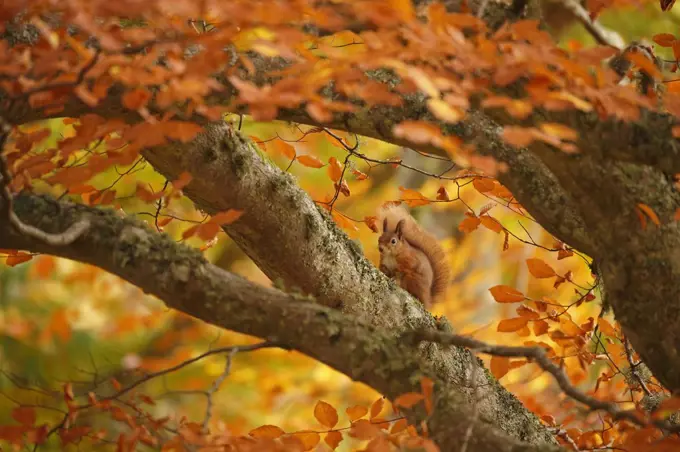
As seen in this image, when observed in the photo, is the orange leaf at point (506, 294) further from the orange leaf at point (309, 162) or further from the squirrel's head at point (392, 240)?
the squirrel's head at point (392, 240)

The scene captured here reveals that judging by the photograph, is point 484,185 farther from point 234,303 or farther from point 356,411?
point 234,303

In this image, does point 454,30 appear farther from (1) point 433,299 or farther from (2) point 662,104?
(1) point 433,299

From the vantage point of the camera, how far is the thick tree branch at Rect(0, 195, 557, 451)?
2.25m

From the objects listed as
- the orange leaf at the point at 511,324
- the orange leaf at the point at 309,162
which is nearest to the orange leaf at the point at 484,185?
the orange leaf at the point at 511,324

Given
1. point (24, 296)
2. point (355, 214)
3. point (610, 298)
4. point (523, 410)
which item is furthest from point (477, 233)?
point (610, 298)

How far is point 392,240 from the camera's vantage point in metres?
5.33

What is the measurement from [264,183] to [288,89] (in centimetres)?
115

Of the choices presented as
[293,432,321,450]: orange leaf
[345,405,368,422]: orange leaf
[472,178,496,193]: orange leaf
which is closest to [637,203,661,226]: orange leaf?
[472,178,496,193]: orange leaf

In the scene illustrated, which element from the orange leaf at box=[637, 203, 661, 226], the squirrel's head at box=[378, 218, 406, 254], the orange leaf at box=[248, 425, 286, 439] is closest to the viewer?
the orange leaf at box=[637, 203, 661, 226]

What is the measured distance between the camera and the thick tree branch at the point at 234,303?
7.37 ft

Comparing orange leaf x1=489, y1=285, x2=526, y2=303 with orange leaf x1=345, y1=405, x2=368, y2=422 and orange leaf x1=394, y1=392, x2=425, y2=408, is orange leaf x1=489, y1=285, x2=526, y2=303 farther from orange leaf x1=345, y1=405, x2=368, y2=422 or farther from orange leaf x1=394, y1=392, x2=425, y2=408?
orange leaf x1=394, y1=392, x2=425, y2=408

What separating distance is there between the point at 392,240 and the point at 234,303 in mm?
3141

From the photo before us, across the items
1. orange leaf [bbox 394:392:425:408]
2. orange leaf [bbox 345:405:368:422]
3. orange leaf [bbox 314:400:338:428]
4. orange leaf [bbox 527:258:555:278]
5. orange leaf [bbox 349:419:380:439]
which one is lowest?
orange leaf [bbox 349:419:380:439]

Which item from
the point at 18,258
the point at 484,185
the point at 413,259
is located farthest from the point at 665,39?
the point at 413,259
